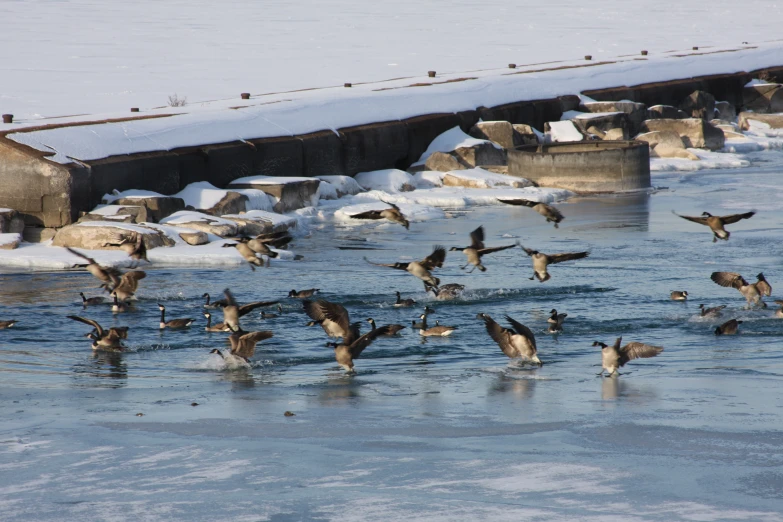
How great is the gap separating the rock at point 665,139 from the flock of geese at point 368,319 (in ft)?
57.4

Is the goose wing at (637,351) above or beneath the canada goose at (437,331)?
beneath

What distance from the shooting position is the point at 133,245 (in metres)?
17.4

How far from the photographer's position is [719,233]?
16.1 meters

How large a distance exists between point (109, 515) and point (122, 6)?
7108cm

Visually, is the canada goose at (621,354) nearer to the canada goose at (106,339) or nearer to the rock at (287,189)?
the canada goose at (106,339)

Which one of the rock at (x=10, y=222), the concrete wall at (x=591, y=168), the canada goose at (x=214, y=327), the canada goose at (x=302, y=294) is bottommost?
the canada goose at (x=214, y=327)

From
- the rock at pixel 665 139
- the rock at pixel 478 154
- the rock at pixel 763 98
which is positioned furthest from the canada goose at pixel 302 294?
the rock at pixel 763 98

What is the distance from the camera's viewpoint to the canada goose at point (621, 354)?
10.5 metres

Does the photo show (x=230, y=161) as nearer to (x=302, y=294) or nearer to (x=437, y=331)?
(x=302, y=294)

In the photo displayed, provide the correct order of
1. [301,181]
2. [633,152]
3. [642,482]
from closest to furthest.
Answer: [642,482]
[301,181]
[633,152]

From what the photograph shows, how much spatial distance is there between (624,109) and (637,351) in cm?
2780

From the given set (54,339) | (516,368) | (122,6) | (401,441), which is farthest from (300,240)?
(122,6)

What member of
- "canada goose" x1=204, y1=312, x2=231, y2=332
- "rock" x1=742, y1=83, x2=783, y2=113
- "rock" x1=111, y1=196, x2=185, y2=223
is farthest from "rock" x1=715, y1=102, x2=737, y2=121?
"canada goose" x1=204, y1=312, x2=231, y2=332

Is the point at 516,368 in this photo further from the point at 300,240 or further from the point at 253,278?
the point at 300,240
